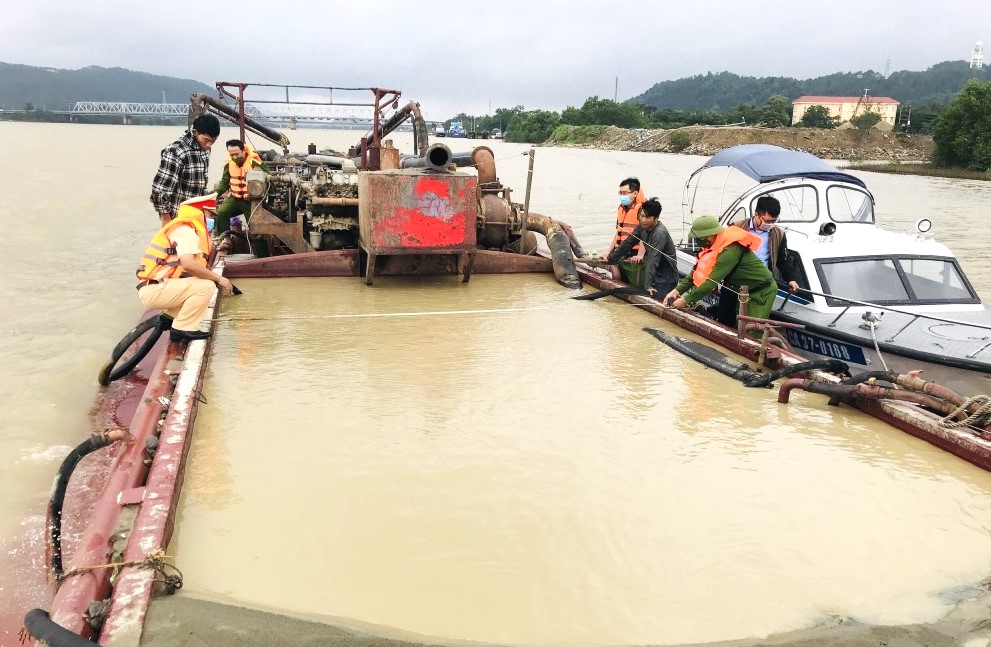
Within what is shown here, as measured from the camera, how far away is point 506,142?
12744 centimetres

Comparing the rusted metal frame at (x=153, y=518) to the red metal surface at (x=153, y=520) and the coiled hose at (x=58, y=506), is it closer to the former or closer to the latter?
the red metal surface at (x=153, y=520)

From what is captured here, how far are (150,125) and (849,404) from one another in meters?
182

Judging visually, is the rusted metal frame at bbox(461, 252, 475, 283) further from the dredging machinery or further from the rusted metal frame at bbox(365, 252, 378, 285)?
the rusted metal frame at bbox(365, 252, 378, 285)

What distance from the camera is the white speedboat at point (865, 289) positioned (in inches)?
251

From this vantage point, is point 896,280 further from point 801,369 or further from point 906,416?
point 906,416

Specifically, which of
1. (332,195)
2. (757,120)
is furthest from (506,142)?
(332,195)

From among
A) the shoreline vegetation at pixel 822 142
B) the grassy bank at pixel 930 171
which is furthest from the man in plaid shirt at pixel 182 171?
the shoreline vegetation at pixel 822 142

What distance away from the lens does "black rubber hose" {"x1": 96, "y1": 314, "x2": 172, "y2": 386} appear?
5.91 meters

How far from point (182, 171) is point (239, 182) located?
2.55 metres

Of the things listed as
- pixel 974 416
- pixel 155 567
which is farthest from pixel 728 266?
pixel 155 567

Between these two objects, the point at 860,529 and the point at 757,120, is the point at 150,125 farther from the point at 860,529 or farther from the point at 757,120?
the point at 860,529

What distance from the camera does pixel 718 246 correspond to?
6.12 meters

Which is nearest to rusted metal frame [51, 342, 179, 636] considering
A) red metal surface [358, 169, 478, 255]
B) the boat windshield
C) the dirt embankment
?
red metal surface [358, 169, 478, 255]

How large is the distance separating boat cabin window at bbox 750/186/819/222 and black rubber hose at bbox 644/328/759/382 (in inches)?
132
